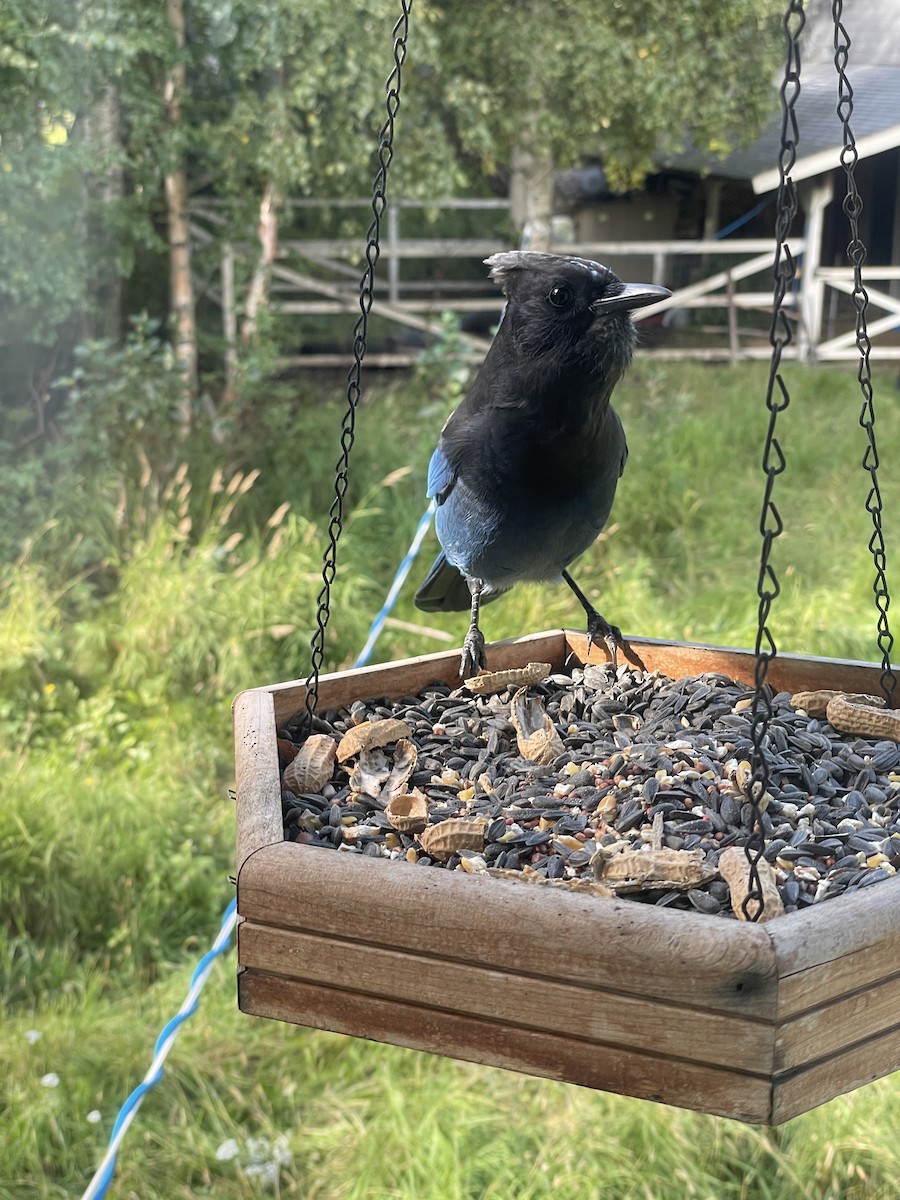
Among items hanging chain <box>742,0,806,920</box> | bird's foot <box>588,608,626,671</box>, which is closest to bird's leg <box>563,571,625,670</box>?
bird's foot <box>588,608,626,671</box>

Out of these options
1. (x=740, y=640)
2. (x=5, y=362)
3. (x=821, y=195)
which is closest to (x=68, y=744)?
(x=5, y=362)

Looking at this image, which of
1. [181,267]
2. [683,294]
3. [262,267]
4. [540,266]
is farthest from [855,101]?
[540,266]

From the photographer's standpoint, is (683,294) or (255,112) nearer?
(255,112)

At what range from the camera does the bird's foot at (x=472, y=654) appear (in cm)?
213

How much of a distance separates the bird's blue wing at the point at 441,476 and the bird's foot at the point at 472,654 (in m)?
0.24

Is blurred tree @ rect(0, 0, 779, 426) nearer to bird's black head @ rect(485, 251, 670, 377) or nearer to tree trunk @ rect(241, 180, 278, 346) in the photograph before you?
tree trunk @ rect(241, 180, 278, 346)

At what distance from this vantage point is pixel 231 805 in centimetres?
470

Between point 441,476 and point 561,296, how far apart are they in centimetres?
44

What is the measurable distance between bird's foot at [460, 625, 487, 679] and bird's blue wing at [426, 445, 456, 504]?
24 cm

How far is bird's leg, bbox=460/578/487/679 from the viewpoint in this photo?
2.14 m

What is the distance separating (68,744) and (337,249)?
386cm

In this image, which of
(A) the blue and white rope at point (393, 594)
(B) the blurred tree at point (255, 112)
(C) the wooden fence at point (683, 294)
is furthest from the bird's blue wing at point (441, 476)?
(C) the wooden fence at point (683, 294)

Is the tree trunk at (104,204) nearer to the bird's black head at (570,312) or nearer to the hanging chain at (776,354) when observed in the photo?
the bird's black head at (570,312)

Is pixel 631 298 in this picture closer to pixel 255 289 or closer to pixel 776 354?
pixel 776 354
